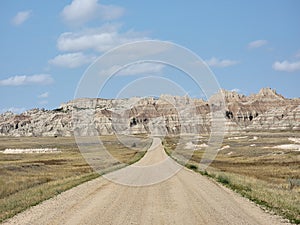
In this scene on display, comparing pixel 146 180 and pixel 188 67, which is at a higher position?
pixel 188 67

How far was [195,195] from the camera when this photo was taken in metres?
20.9

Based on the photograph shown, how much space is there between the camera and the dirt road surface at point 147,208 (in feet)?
47.5

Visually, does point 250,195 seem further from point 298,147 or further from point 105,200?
point 298,147

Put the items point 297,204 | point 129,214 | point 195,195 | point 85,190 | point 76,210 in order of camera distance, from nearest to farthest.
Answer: point 129,214 → point 76,210 → point 297,204 → point 195,195 → point 85,190

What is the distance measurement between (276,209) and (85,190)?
1101 centimetres

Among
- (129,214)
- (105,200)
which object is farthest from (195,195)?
(129,214)

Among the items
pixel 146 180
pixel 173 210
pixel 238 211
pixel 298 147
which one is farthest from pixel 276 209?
pixel 298 147

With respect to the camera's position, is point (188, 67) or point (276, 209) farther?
point (188, 67)

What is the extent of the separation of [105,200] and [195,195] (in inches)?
171

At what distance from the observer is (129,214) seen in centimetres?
1571

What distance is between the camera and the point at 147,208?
1703 centimetres

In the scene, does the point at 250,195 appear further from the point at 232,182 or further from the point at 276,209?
the point at 232,182

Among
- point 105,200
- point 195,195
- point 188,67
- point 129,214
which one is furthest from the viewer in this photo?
point 188,67

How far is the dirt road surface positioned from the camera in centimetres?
1448
